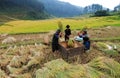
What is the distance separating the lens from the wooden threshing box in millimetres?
15844

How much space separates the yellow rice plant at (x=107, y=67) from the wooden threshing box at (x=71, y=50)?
→ 1882 mm

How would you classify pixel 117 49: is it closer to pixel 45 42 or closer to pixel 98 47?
pixel 98 47

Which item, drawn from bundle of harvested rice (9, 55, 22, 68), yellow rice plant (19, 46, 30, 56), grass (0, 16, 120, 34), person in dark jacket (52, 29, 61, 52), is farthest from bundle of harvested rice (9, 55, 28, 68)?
grass (0, 16, 120, 34)

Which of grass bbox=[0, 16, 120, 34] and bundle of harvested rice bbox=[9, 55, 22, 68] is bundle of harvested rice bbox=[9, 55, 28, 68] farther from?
grass bbox=[0, 16, 120, 34]

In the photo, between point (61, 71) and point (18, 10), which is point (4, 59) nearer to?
point (61, 71)

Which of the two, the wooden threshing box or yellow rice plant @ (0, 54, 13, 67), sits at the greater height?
the wooden threshing box

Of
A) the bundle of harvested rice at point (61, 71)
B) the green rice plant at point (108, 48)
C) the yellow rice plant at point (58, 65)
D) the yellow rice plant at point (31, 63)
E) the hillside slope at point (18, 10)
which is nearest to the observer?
the bundle of harvested rice at point (61, 71)

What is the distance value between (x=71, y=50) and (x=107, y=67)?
8.96 ft

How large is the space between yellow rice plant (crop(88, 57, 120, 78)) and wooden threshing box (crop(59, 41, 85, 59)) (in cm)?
188

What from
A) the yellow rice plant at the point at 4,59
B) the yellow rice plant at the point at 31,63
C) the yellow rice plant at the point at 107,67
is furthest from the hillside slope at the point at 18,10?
the yellow rice plant at the point at 107,67

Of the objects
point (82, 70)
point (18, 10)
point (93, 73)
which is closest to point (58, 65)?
Result: point (82, 70)

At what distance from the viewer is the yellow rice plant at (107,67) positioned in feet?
44.7

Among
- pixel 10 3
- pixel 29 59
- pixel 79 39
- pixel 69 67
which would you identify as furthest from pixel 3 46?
pixel 10 3

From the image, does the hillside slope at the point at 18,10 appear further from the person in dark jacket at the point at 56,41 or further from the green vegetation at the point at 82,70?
the green vegetation at the point at 82,70
